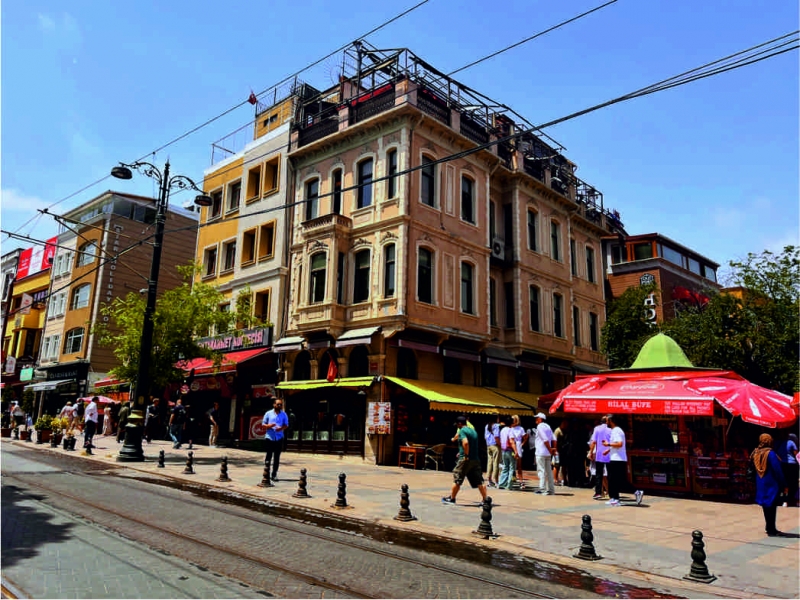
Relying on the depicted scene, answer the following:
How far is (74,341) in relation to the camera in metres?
39.0

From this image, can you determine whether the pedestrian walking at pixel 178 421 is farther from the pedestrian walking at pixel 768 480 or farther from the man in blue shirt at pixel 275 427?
the pedestrian walking at pixel 768 480

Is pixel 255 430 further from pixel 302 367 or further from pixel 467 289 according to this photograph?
pixel 467 289

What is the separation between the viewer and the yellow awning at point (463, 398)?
20250mm

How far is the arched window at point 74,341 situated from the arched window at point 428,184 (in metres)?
27.1

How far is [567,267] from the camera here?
104 ft

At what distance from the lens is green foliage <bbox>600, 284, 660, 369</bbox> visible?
30422 mm

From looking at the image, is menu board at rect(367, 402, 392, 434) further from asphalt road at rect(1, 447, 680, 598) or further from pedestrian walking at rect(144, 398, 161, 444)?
asphalt road at rect(1, 447, 680, 598)

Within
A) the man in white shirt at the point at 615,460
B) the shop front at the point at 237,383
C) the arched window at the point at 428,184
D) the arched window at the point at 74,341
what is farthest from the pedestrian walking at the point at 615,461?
the arched window at the point at 74,341

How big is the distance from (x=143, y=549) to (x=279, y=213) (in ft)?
71.9

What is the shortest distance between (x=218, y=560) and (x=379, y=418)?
47.4 feet

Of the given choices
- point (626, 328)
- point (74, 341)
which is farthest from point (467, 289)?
point (74, 341)

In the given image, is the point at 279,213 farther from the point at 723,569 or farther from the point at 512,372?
the point at 723,569

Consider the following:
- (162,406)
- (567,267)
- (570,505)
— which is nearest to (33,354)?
(162,406)

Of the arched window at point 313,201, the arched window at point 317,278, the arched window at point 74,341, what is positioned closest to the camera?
the arched window at point 317,278
